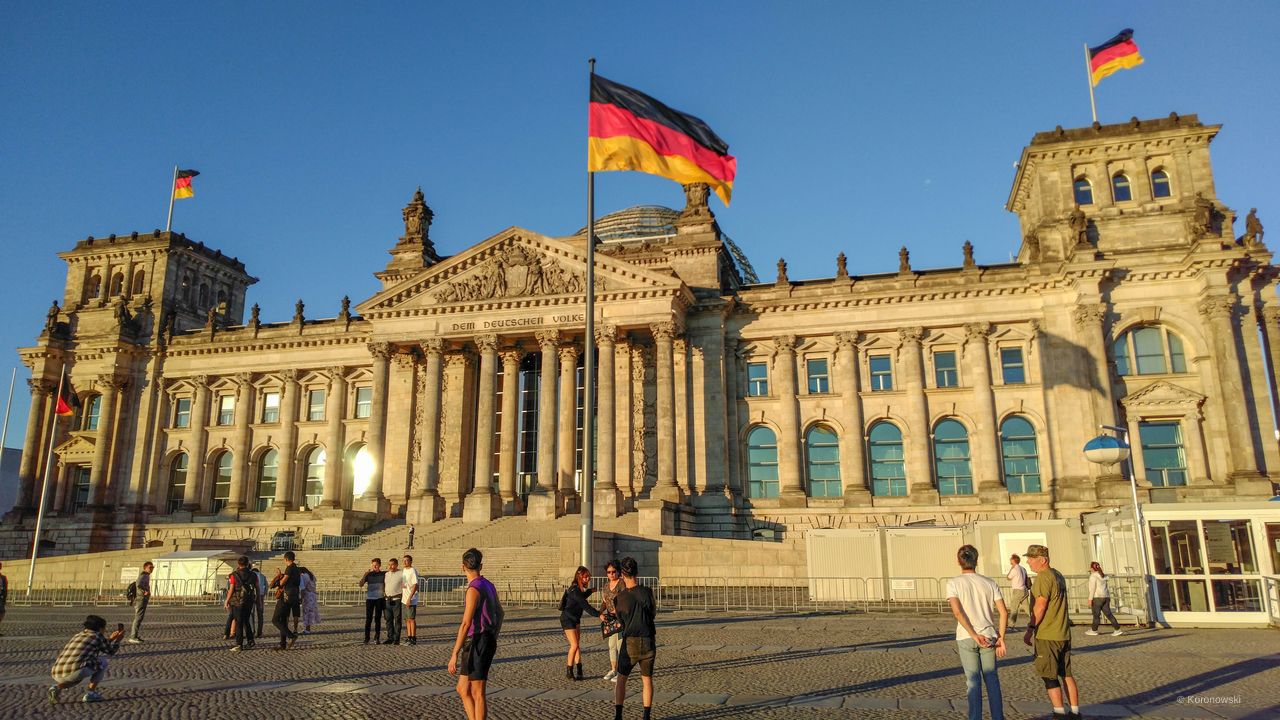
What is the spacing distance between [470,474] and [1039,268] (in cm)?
3183

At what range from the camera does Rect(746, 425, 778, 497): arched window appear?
4744cm

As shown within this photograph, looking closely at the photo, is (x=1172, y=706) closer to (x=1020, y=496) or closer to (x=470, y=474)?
(x=1020, y=496)

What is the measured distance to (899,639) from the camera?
2045cm

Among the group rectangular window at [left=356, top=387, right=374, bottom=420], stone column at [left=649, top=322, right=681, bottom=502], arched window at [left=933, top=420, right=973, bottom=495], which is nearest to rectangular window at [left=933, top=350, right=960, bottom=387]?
arched window at [left=933, top=420, right=973, bottom=495]

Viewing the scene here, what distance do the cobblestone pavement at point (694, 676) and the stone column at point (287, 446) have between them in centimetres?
3243

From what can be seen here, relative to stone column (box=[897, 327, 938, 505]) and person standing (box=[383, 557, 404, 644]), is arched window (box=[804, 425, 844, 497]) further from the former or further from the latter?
person standing (box=[383, 557, 404, 644])

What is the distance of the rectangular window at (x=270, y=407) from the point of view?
57.6 metres

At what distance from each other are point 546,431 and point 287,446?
19.9 meters

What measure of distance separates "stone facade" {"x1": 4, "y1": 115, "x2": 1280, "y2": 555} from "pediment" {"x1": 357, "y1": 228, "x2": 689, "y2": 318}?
12cm

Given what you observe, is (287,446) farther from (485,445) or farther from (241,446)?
(485,445)

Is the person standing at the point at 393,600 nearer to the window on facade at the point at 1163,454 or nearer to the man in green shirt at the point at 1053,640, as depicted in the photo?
the man in green shirt at the point at 1053,640

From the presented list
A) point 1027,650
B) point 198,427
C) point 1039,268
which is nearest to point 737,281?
point 1039,268

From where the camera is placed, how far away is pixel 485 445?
46500 mm

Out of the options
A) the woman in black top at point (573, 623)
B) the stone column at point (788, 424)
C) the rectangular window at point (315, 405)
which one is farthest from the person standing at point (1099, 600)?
the rectangular window at point (315, 405)
